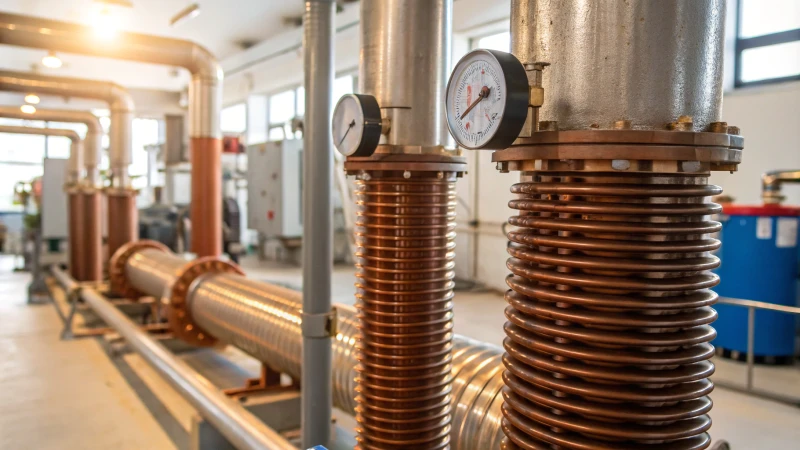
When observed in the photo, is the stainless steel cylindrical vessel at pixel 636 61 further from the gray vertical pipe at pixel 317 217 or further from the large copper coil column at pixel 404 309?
the gray vertical pipe at pixel 317 217

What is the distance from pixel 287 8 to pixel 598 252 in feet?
27.1

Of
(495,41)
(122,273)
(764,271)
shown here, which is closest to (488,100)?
(764,271)

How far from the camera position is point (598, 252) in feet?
2.66

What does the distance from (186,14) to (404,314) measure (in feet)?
25.3

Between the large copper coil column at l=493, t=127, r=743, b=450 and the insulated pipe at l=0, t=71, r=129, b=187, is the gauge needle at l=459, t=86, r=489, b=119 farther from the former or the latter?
the insulated pipe at l=0, t=71, r=129, b=187

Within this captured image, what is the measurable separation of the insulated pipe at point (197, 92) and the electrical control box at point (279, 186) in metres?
3.52

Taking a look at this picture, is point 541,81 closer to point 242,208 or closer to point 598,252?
point 598,252

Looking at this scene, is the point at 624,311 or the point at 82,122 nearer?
the point at 624,311

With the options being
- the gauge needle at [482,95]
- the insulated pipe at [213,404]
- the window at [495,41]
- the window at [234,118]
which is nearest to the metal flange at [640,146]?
the gauge needle at [482,95]

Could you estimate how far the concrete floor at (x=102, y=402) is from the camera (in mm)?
2842

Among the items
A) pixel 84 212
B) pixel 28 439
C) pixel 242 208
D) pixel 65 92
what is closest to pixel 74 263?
pixel 84 212

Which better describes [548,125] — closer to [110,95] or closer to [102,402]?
[102,402]

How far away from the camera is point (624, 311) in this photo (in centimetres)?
81

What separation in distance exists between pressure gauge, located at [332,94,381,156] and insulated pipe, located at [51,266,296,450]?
0.92 metres
